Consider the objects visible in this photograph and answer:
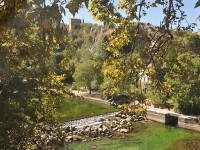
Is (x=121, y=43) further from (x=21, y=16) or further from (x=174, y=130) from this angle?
(x=174, y=130)

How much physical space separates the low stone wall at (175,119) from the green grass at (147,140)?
1252 mm

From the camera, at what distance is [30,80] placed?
12.4 meters

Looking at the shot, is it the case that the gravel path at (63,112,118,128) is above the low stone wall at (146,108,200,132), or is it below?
below

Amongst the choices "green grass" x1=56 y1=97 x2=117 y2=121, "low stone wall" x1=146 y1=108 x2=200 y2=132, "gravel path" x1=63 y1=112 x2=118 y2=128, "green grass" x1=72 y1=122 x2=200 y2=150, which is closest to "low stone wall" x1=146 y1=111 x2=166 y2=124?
"low stone wall" x1=146 y1=108 x2=200 y2=132

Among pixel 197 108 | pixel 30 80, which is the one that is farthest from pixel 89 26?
pixel 30 80

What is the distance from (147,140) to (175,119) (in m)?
9.57

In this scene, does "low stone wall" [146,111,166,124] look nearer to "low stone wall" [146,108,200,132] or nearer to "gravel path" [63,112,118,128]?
"low stone wall" [146,108,200,132]

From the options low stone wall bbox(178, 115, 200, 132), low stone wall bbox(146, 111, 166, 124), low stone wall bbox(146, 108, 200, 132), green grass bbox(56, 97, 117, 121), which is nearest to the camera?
low stone wall bbox(178, 115, 200, 132)

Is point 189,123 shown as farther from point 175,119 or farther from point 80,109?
Answer: point 80,109

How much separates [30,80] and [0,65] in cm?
411

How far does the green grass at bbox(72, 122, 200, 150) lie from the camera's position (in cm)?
2774

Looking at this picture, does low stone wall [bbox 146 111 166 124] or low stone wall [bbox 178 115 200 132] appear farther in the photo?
low stone wall [bbox 146 111 166 124]

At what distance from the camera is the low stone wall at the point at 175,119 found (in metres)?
34.8

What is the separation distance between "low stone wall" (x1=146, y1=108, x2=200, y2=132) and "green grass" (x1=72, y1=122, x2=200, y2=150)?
4.11 ft
